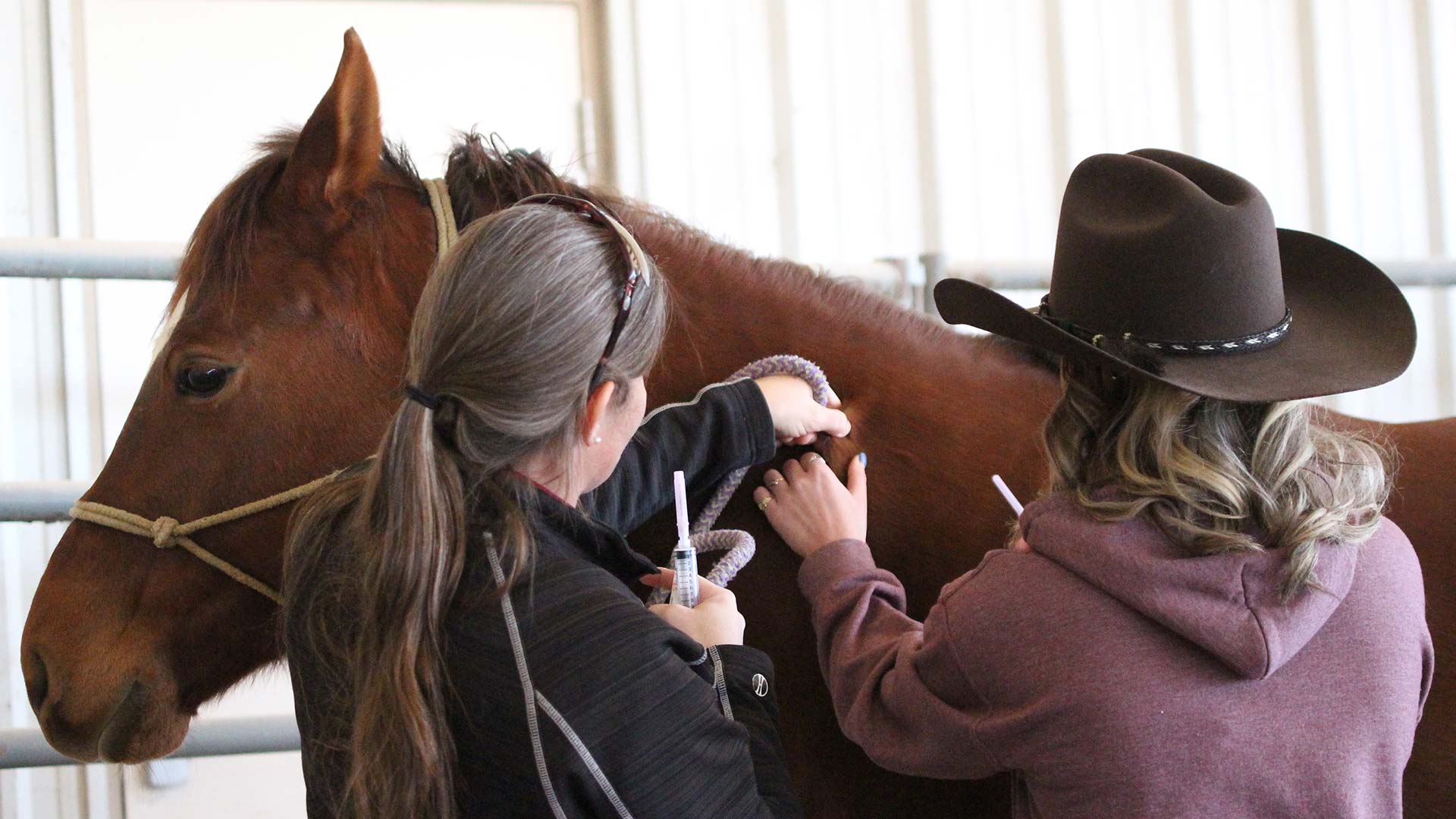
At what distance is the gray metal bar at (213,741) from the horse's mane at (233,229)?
94 centimetres

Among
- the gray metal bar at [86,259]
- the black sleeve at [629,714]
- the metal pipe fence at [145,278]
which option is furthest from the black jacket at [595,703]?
the gray metal bar at [86,259]

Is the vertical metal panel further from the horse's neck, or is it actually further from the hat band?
the hat band

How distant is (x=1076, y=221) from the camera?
920 mm

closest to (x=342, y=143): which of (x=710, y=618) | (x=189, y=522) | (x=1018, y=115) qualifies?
(x=189, y=522)

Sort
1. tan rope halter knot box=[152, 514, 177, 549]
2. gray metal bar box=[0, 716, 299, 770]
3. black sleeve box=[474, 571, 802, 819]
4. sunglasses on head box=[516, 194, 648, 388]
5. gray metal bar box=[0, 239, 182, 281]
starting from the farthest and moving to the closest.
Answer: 1. gray metal bar box=[0, 716, 299, 770]
2. gray metal bar box=[0, 239, 182, 281]
3. tan rope halter knot box=[152, 514, 177, 549]
4. sunglasses on head box=[516, 194, 648, 388]
5. black sleeve box=[474, 571, 802, 819]

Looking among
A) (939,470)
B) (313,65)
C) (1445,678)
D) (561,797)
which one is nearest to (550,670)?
(561,797)

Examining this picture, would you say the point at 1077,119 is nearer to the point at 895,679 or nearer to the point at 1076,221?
the point at 1076,221

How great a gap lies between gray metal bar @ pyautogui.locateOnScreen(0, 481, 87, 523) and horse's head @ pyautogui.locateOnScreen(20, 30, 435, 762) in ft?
2.08

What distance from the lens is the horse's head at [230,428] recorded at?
112cm

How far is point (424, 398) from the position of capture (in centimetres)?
83

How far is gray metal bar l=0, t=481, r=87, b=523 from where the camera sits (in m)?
1.72

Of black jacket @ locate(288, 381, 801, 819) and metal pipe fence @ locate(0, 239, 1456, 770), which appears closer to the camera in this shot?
black jacket @ locate(288, 381, 801, 819)

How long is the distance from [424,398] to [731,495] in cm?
46

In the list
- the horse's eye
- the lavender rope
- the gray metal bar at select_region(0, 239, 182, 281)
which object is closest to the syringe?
the lavender rope
